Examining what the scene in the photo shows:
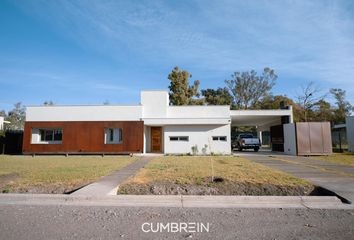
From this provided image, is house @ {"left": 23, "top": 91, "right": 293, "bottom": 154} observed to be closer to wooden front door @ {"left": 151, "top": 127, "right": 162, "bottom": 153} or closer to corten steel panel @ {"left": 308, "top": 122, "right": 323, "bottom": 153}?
wooden front door @ {"left": 151, "top": 127, "right": 162, "bottom": 153}

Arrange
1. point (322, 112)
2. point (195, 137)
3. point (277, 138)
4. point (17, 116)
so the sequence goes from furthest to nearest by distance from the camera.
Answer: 1. point (17, 116)
2. point (322, 112)
3. point (277, 138)
4. point (195, 137)

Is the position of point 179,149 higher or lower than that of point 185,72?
lower

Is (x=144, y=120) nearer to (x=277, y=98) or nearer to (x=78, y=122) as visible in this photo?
(x=78, y=122)

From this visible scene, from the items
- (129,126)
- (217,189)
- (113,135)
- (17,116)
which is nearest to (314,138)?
(217,189)

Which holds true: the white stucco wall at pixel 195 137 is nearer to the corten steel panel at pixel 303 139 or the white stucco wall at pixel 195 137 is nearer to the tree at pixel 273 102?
the corten steel panel at pixel 303 139

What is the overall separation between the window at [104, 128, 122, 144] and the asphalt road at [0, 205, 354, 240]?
1479cm

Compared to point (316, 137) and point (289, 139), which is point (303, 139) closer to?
point (316, 137)

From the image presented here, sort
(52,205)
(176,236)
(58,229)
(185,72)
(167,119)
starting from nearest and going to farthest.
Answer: (176,236)
(58,229)
(52,205)
(167,119)
(185,72)

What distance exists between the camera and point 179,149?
20266mm

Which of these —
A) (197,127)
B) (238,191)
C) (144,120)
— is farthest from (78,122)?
(238,191)

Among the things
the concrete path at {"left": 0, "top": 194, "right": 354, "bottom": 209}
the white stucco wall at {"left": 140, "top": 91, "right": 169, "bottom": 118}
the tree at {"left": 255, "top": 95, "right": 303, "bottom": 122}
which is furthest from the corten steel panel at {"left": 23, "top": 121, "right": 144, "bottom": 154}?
the tree at {"left": 255, "top": 95, "right": 303, "bottom": 122}

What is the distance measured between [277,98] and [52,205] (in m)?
42.6

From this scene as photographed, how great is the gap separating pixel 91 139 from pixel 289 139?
17136 mm

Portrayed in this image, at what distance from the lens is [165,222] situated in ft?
14.9
